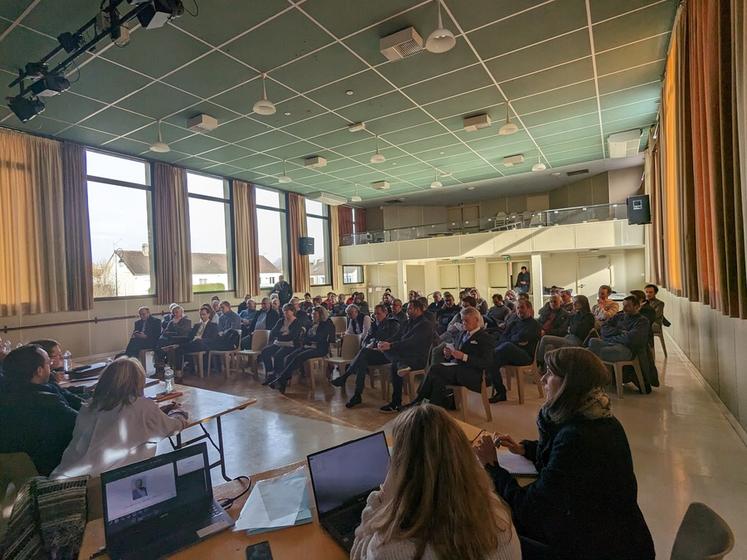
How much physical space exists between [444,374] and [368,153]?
6485 millimetres

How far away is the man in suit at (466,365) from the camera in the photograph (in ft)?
13.2

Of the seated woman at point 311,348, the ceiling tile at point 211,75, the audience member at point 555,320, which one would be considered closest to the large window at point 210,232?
the ceiling tile at point 211,75

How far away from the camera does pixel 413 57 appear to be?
5.21 meters

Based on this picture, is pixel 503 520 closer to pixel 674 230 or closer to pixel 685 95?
pixel 685 95

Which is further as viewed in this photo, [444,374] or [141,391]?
[444,374]

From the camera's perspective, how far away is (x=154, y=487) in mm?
1373

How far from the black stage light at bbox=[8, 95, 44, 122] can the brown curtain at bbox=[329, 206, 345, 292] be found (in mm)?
10189

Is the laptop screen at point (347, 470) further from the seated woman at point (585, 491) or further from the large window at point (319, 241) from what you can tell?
the large window at point (319, 241)

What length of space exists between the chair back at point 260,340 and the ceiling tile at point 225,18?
4.34 m

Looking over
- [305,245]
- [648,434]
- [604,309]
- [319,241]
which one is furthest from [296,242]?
[648,434]

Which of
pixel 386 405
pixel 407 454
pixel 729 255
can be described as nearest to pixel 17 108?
pixel 386 405

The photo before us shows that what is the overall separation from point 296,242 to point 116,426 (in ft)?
35.9

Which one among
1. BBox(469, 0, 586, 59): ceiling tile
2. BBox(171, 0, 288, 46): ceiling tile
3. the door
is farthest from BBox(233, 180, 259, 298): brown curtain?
the door

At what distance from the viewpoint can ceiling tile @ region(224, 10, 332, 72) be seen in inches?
174
